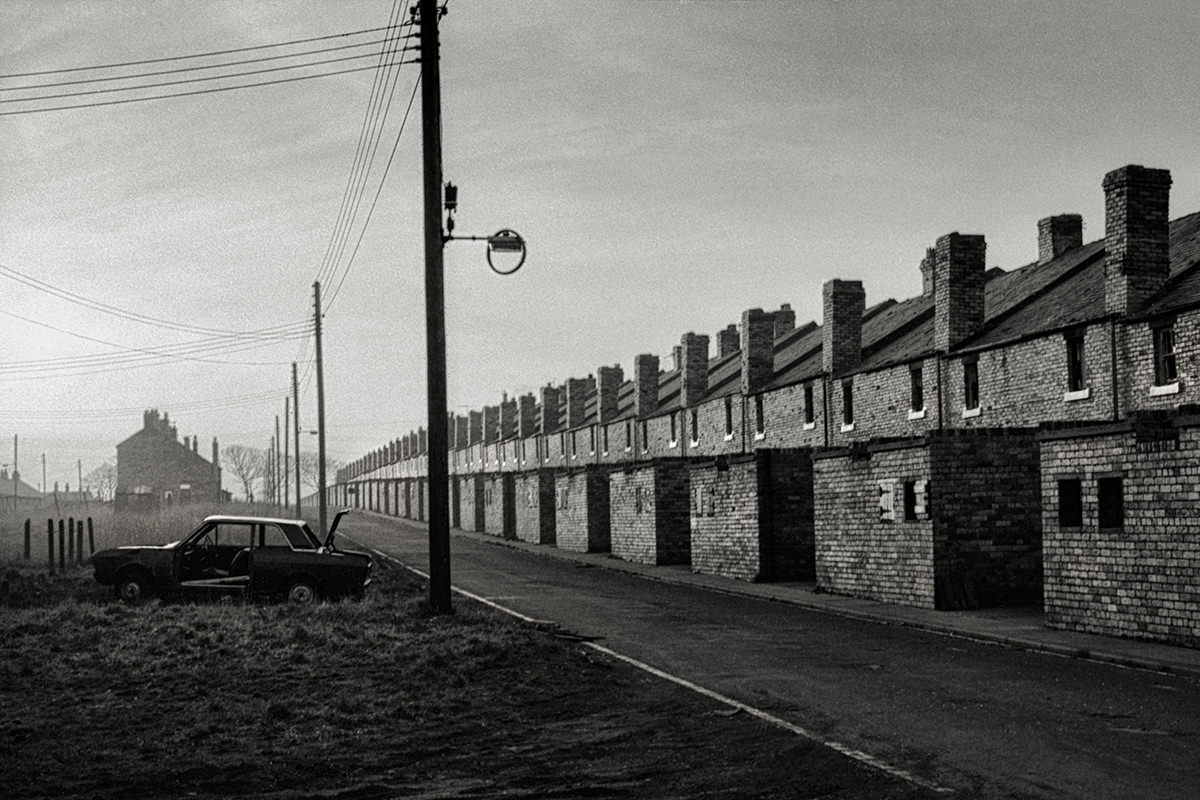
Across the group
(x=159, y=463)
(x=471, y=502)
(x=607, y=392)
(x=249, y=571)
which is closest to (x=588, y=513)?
(x=607, y=392)

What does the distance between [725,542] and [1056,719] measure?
18913 mm

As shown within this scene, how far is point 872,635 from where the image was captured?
16547 millimetres

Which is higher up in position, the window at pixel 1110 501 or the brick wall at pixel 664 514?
the window at pixel 1110 501

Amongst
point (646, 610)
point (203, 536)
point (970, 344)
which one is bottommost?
point (646, 610)

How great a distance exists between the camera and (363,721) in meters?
9.71

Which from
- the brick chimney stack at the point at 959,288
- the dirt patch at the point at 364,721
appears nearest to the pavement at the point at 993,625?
the dirt patch at the point at 364,721

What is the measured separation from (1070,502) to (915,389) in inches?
581

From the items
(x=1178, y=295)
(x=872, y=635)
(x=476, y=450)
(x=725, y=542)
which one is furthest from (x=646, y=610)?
(x=476, y=450)

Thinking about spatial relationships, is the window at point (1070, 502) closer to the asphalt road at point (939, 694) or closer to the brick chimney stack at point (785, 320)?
the asphalt road at point (939, 694)

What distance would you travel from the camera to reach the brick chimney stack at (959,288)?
99.4ft

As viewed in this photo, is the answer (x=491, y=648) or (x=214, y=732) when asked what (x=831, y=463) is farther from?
(x=214, y=732)

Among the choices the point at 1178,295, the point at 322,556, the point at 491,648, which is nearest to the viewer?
the point at 491,648

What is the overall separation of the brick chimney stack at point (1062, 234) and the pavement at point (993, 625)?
15.1 meters

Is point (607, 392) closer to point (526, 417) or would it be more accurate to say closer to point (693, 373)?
point (693, 373)
